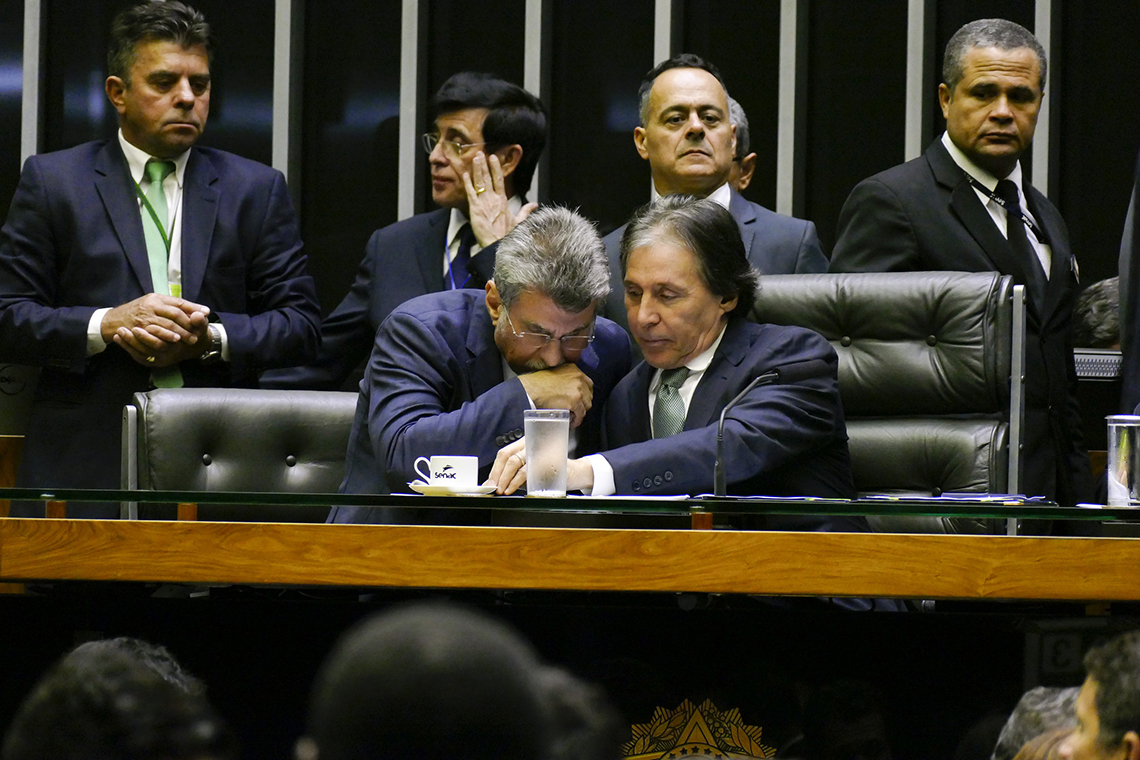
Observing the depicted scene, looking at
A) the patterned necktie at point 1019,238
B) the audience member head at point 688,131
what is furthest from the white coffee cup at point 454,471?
the patterned necktie at point 1019,238

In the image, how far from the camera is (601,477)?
224 cm

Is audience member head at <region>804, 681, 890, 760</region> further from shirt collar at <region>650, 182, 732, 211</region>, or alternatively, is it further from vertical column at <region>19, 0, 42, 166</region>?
vertical column at <region>19, 0, 42, 166</region>

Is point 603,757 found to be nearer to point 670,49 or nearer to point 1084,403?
point 1084,403

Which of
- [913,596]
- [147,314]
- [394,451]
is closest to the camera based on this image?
[913,596]

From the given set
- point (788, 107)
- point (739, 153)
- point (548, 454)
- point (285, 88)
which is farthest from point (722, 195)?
point (285, 88)

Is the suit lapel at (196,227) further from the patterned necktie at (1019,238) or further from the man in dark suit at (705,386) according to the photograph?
the patterned necktie at (1019,238)

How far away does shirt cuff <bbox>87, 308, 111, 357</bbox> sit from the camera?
3008mm

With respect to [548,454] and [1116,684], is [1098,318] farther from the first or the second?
[1116,684]

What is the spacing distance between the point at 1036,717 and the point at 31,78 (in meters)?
4.32

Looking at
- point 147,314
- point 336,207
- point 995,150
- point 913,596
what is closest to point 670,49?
point 336,207

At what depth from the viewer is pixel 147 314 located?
9.71ft

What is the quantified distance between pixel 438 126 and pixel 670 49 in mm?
1524

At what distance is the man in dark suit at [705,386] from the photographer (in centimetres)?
227

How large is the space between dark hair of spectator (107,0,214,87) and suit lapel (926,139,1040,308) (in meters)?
1.67
